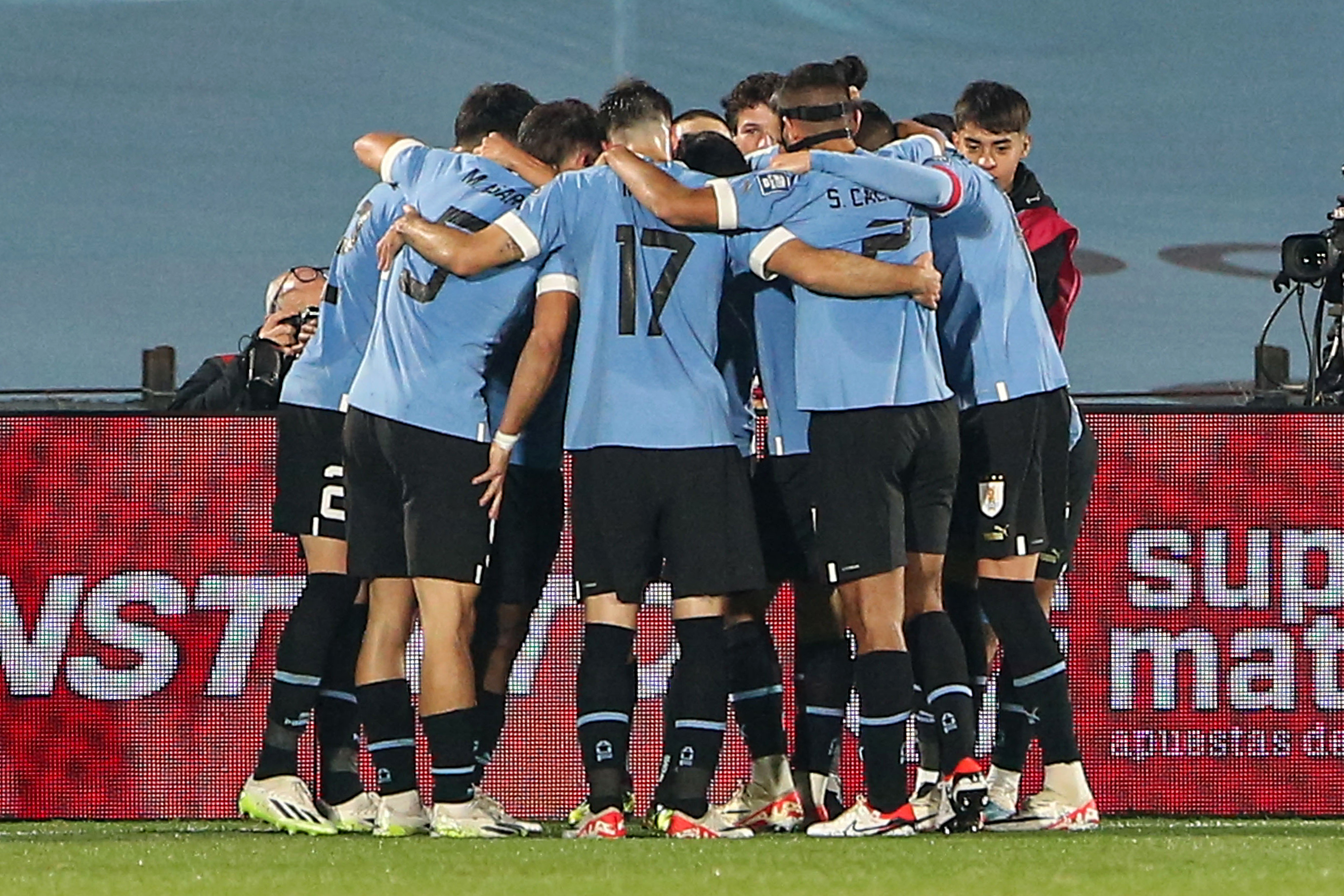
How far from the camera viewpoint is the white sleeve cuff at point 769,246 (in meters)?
5.08

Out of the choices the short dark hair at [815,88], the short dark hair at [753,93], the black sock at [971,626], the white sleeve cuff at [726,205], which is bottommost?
the black sock at [971,626]

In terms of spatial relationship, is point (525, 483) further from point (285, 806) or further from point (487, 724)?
point (285, 806)

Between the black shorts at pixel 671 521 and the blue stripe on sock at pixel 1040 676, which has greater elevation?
the black shorts at pixel 671 521

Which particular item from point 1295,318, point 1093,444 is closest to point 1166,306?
point 1295,318

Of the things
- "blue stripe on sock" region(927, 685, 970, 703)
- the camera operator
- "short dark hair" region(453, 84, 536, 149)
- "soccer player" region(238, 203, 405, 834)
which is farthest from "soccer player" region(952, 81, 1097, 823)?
the camera operator

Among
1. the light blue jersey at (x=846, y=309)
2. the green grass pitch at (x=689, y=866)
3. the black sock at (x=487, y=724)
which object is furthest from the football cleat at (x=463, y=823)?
the light blue jersey at (x=846, y=309)

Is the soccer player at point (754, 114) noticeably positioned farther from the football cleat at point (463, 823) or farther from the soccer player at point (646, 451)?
the football cleat at point (463, 823)

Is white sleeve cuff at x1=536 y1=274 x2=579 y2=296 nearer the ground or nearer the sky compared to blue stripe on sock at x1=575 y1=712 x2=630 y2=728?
nearer the sky

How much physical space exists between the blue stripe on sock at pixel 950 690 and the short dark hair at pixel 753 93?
69.9 inches

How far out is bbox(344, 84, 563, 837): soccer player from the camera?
5.14 meters

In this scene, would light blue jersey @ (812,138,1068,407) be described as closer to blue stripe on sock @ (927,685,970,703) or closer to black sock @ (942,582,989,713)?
black sock @ (942,582,989,713)

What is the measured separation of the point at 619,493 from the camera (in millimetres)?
4984

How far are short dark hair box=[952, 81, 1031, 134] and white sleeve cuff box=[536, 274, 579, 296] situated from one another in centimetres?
127

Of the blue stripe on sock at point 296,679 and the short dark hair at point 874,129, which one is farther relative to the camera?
the short dark hair at point 874,129
